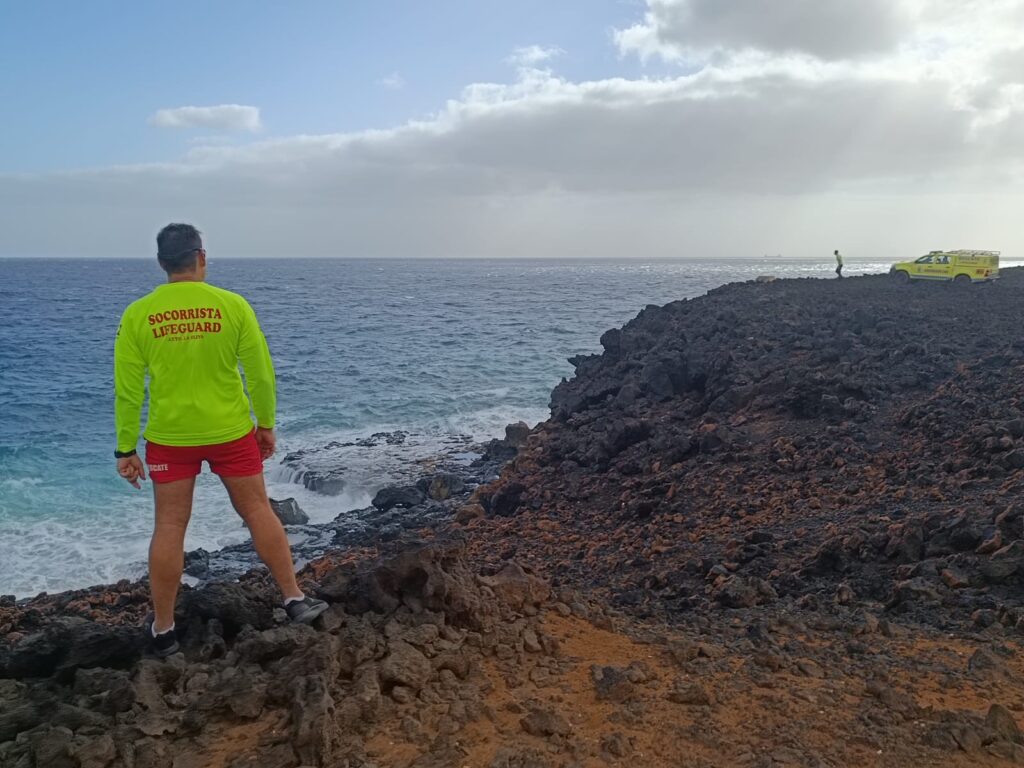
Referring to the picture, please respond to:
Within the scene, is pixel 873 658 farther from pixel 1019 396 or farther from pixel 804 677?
pixel 1019 396

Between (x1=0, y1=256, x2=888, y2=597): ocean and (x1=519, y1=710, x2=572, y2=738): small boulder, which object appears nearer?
(x1=519, y1=710, x2=572, y2=738): small boulder

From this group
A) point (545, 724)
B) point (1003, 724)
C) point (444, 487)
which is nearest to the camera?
point (1003, 724)

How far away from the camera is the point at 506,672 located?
3924mm

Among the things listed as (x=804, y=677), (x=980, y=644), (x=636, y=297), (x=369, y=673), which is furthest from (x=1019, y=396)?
(x=636, y=297)

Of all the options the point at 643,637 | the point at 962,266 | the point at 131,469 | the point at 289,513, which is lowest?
the point at 289,513

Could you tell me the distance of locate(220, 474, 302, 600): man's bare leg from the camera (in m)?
4.20

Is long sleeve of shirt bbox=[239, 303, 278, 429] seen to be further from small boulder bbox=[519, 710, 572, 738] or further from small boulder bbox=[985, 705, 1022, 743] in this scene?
small boulder bbox=[985, 705, 1022, 743]

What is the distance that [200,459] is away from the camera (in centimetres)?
411

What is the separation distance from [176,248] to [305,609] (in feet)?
6.89

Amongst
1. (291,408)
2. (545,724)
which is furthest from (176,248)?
(291,408)

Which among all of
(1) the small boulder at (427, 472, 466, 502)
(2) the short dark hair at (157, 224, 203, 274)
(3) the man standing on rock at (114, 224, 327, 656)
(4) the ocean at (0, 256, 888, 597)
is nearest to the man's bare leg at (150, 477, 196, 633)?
(3) the man standing on rock at (114, 224, 327, 656)

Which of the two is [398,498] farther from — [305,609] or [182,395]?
[182,395]

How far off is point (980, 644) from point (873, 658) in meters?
0.75

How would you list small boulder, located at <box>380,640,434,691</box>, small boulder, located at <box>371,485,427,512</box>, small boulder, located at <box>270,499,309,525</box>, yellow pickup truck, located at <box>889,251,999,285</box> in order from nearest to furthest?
small boulder, located at <box>380,640,434,691</box>
small boulder, located at <box>270,499,309,525</box>
small boulder, located at <box>371,485,427,512</box>
yellow pickup truck, located at <box>889,251,999,285</box>
